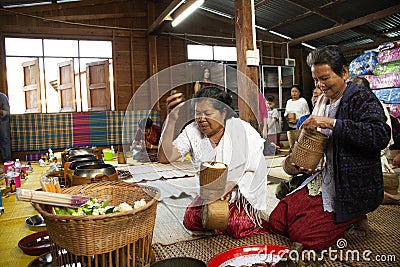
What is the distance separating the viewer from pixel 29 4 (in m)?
6.09

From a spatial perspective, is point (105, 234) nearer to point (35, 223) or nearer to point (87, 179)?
point (87, 179)

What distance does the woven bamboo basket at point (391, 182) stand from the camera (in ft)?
8.45

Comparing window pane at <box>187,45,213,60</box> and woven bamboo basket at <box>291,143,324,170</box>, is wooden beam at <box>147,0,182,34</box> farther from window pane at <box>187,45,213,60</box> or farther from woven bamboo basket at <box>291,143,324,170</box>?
woven bamboo basket at <box>291,143,324,170</box>

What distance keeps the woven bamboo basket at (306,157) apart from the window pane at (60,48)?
18.9ft

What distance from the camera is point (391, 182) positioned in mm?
2590

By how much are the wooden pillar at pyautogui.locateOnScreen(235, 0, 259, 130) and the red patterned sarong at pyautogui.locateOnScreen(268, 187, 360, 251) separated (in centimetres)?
162

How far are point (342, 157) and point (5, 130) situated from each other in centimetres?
567

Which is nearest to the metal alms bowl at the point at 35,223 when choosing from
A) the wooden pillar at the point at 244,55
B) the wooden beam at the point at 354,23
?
the wooden pillar at the point at 244,55

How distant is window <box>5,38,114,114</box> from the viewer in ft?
19.8

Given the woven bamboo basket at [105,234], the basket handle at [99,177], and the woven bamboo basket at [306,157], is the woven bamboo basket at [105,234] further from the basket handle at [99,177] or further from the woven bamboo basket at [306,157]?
the woven bamboo basket at [306,157]

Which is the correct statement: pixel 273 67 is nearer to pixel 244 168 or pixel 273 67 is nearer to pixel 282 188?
pixel 282 188

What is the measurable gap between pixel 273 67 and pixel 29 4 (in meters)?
5.35

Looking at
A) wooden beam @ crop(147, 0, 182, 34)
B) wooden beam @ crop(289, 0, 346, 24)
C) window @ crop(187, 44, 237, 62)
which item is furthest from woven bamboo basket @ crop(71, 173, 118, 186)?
window @ crop(187, 44, 237, 62)

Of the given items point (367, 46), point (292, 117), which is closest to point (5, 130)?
point (292, 117)
